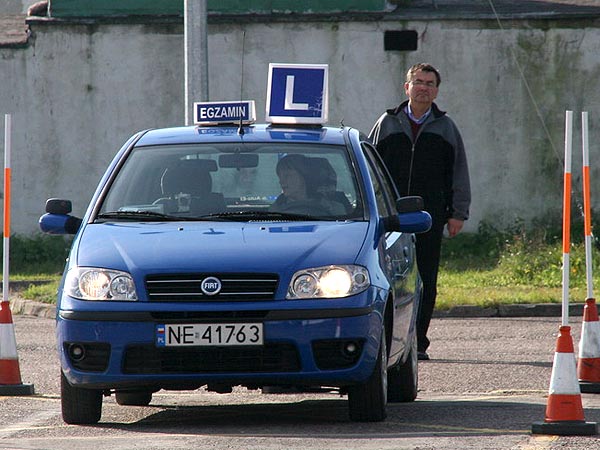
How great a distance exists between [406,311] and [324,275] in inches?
52.9

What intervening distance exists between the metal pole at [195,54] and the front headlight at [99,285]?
884cm

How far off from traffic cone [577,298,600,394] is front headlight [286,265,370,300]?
93.4 inches

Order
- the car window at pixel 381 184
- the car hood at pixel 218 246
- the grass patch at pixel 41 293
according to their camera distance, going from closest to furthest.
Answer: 1. the car hood at pixel 218 246
2. the car window at pixel 381 184
3. the grass patch at pixel 41 293

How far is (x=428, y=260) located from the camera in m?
12.0

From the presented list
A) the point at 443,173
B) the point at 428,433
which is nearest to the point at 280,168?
the point at 428,433

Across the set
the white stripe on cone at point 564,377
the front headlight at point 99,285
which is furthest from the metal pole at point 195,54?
the white stripe on cone at point 564,377

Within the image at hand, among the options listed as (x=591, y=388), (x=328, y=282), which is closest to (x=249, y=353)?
(x=328, y=282)

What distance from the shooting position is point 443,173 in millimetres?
12164

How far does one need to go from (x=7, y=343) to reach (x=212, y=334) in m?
2.56

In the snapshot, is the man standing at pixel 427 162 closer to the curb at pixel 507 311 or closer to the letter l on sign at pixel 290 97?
the letter l on sign at pixel 290 97

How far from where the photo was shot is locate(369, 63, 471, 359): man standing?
12.1m

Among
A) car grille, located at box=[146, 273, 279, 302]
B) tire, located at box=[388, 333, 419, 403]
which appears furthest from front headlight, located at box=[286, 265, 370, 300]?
tire, located at box=[388, 333, 419, 403]

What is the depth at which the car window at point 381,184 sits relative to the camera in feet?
31.1

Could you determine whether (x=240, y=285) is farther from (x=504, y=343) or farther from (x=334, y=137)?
(x=504, y=343)
